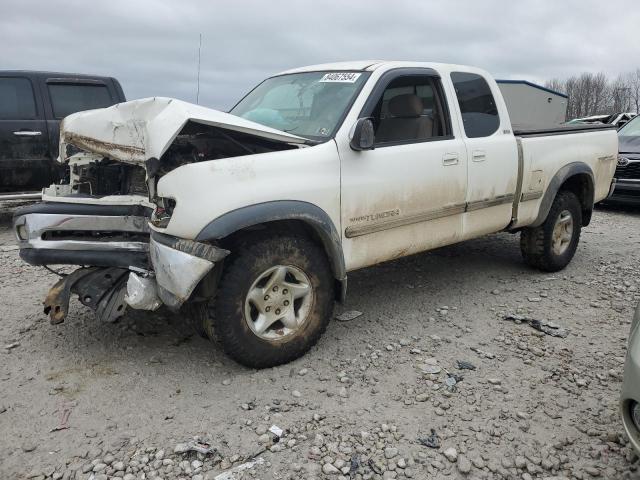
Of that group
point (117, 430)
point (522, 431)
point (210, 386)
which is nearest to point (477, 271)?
point (522, 431)

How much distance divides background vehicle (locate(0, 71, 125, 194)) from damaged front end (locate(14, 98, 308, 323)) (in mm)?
4083

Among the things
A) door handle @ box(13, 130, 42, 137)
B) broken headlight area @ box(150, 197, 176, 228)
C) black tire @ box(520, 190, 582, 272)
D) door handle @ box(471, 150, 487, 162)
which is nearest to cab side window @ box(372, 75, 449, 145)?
door handle @ box(471, 150, 487, 162)

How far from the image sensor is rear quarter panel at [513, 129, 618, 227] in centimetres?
482

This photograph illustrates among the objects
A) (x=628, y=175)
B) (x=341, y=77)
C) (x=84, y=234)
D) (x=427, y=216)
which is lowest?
(x=84, y=234)

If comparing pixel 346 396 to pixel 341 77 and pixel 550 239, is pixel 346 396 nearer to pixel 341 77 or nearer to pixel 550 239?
pixel 341 77

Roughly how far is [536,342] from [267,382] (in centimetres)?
195

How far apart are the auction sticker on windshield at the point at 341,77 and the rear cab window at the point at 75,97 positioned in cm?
477

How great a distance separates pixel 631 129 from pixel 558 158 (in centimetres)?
643

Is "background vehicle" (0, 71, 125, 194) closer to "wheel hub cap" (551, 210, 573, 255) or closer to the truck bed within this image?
the truck bed

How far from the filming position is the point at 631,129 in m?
10.2

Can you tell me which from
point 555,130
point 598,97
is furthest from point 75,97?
point 598,97

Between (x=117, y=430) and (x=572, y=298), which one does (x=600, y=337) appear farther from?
(x=117, y=430)

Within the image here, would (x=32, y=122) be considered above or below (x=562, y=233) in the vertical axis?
above

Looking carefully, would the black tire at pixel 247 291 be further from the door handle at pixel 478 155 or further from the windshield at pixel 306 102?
the door handle at pixel 478 155
